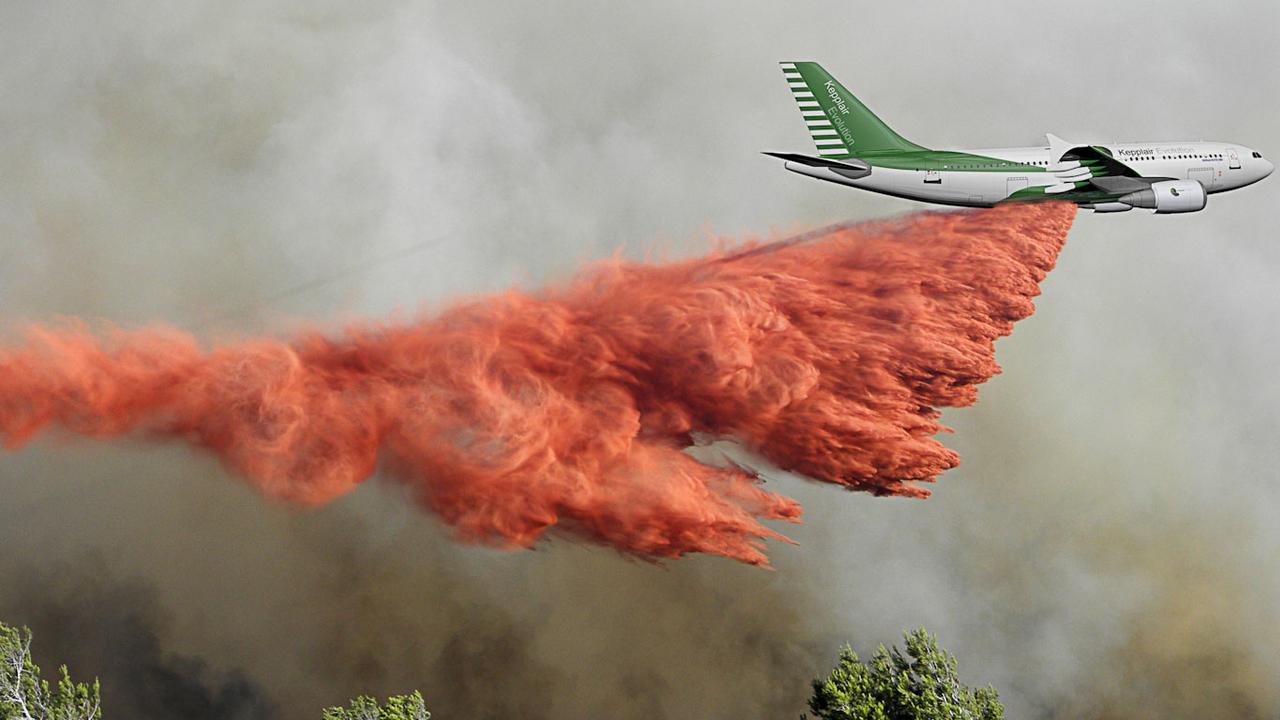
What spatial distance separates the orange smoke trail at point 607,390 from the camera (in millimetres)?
45750

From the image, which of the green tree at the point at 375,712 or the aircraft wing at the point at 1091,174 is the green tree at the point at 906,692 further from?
the aircraft wing at the point at 1091,174

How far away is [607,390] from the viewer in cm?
4691

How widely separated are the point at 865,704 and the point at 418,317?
22.2 m

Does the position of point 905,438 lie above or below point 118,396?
above

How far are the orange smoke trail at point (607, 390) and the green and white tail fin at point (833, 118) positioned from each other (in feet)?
14.3

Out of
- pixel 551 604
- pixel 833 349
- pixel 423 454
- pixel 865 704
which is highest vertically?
pixel 833 349

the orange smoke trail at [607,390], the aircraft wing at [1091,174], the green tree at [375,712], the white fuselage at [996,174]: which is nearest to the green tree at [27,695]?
the green tree at [375,712]

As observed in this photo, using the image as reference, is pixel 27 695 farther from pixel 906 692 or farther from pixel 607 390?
pixel 906 692

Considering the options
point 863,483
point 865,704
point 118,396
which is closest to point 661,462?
point 863,483

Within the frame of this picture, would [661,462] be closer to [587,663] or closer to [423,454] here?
[423,454]

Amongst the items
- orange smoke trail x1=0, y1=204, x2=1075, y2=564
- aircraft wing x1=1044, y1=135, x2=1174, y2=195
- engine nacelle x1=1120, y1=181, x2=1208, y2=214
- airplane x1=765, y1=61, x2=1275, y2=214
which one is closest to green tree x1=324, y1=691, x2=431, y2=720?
orange smoke trail x1=0, y1=204, x2=1075, y2=564

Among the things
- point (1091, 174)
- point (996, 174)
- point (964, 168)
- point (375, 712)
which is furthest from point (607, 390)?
point (1091, 174)

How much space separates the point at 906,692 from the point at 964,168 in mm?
20052

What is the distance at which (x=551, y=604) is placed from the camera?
251 feet
